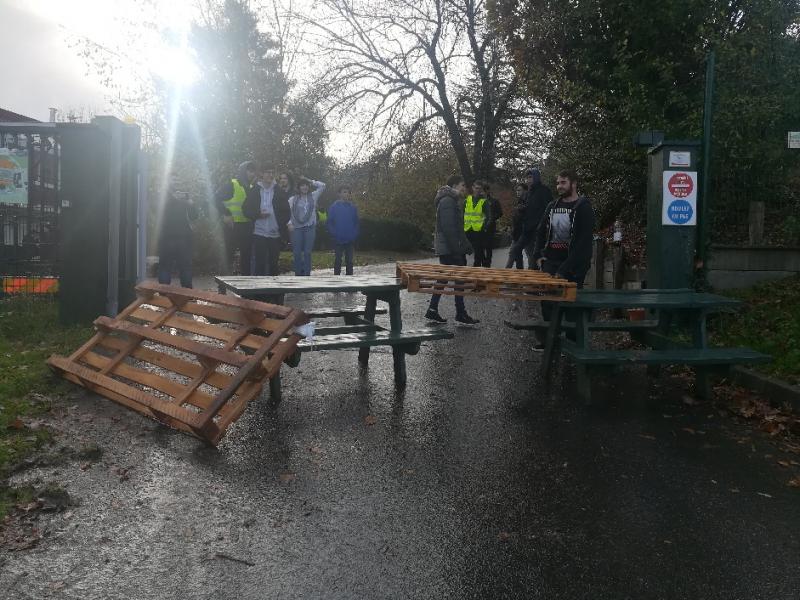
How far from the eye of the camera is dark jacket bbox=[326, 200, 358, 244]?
13.9 metres

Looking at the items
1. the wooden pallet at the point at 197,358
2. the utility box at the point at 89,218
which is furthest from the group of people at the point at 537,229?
the utility box at the point at 89,218

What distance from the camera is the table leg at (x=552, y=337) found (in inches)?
273

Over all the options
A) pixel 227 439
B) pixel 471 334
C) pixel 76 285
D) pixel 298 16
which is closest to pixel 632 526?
pixel 227 439

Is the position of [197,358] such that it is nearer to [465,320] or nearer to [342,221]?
[465,320]

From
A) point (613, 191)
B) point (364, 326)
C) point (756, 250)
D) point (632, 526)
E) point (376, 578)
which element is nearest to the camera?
point (376, 578)

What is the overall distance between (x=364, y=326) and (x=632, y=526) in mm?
3659

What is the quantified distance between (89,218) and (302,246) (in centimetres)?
485

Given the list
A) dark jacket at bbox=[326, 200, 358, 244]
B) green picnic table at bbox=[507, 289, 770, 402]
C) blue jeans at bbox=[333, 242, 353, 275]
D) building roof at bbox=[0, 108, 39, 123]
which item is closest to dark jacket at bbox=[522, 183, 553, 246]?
dark jacket at bbox=[326, 200, 358, 244]

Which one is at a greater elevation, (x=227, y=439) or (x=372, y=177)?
(x=372, y=177)

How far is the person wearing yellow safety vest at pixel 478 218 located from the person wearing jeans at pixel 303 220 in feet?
10.4

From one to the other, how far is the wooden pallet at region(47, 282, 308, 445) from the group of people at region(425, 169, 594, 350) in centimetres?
307

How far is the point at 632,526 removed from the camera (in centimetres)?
392

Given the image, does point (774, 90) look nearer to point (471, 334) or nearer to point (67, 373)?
point (471, 334)

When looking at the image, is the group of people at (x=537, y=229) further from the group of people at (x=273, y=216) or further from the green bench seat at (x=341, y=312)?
the group of people at (x=273, y=216)
